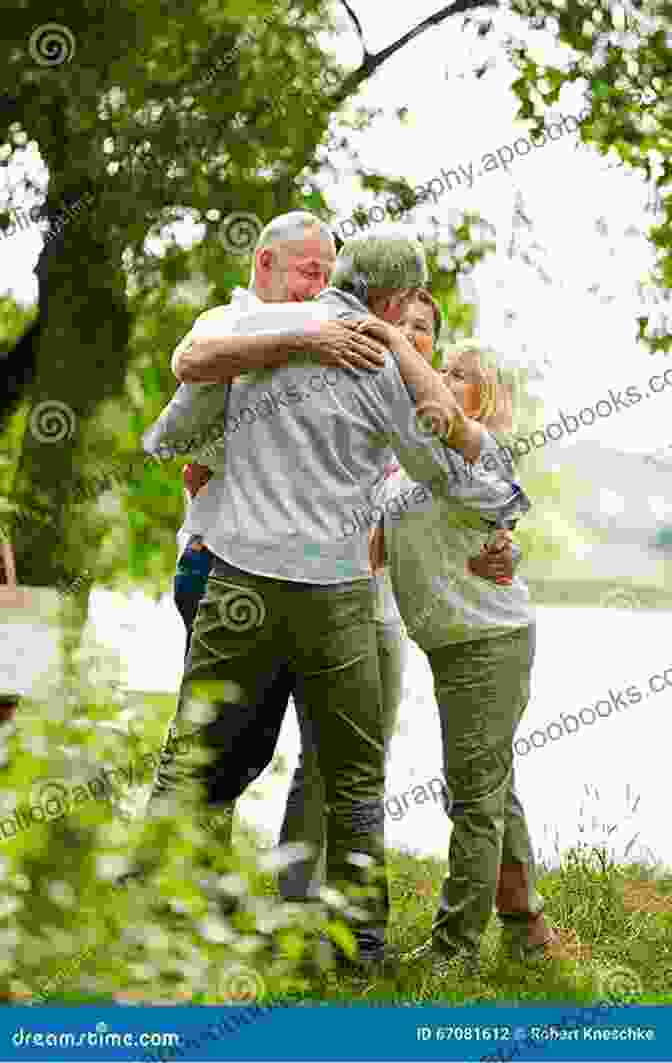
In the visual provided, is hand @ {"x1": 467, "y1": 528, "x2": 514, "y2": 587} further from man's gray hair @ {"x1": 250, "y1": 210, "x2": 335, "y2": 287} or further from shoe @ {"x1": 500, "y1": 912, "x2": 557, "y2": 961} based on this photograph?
shoe @ {"x1": 500, "y1": 912, "x2": 557, "y2": 961}

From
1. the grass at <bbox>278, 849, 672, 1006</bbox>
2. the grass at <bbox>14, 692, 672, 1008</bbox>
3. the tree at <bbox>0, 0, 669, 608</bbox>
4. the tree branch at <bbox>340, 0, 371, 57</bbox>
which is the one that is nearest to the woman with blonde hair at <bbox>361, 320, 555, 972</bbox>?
the grass at <bbox>278, 849, 672, 1006</bbox>

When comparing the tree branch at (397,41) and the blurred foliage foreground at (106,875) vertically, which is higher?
the tree branch at (397,41)

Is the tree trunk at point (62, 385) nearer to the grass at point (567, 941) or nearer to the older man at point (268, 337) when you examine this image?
the grass at point (567, 941)

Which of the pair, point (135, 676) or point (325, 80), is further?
point (325, 80)

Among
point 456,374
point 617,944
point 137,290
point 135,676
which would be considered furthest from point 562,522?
point 135,676

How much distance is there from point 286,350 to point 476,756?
1265mm

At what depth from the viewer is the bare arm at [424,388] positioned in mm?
3357

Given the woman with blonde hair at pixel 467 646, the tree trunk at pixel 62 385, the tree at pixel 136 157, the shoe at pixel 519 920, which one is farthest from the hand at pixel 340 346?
the tree trunk at pixel 62 385

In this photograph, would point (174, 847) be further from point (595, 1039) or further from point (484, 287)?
point (484, 287)

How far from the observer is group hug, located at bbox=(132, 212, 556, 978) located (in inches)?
131

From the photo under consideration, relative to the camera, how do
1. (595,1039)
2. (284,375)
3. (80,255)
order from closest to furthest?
1. (284,375)
2. (595,1039)
3. (80,255)

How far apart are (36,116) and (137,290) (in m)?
1.28

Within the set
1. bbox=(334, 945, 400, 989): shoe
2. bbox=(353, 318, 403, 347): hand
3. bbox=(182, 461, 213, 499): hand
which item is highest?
bbox=(353, 318, 403, 347): hand

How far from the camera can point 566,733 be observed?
5.20 metres
